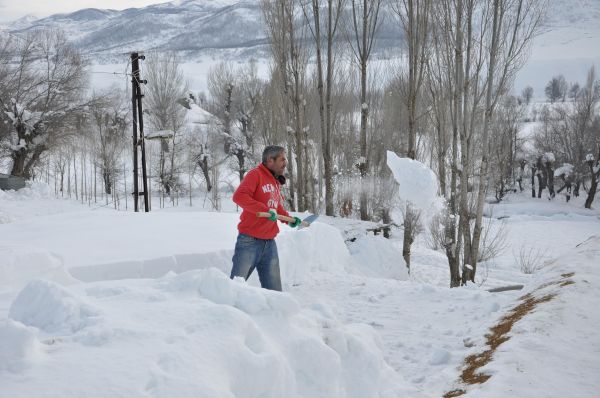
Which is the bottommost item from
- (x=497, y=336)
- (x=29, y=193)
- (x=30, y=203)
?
(x=30, y=203)

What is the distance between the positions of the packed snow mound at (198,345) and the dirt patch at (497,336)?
0.44 metres

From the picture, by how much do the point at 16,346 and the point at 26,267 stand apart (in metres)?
2.70

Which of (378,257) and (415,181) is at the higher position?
(415,181)

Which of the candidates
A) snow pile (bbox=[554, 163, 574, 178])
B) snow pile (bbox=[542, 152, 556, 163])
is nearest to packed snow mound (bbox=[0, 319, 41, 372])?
snow pile (bbox=[554, 163, 574, 178])

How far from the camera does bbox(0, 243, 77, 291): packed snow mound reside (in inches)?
171

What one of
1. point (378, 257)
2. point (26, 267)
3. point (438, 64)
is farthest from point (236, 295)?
point (438, 64)

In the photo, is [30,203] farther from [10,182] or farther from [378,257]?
[378,257]

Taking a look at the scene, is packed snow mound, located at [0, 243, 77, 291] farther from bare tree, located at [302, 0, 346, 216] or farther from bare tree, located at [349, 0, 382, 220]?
bare tree, located at [302, 0, 346, 216]

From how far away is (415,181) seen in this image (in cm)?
991

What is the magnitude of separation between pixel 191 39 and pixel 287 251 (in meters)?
189

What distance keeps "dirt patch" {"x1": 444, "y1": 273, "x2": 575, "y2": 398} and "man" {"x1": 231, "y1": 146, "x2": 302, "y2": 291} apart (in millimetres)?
2015

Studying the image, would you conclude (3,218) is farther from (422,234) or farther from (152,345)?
(422,234)

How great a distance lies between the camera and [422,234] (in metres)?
27.1

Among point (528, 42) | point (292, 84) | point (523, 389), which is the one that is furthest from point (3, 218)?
point (523, 389)
